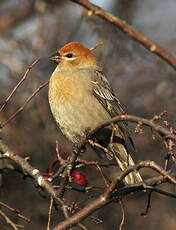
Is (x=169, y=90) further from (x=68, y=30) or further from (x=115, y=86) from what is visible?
(x=68, y=30)

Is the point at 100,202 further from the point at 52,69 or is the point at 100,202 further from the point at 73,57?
the point at 52,69

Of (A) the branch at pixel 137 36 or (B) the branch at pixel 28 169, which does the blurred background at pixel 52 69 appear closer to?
(B) the branch at pixel 28 169

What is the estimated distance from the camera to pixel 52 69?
821cm

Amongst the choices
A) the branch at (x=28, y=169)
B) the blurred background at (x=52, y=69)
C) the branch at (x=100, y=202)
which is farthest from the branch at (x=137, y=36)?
the blurred background at (x=52, y=69)

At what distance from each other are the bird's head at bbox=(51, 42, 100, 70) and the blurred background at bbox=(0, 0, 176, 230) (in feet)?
2.37

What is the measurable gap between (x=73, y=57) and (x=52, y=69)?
2132mm

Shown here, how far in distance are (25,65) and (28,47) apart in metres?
0.27

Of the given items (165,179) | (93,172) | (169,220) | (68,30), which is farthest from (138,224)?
(165,179)

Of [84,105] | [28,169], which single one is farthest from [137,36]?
→ [84,105]

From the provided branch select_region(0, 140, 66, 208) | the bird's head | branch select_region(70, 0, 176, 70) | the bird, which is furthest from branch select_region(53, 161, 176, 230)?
the bird's head

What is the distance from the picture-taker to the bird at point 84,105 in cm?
546

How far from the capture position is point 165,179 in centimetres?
291

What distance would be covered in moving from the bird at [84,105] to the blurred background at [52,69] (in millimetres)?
1001

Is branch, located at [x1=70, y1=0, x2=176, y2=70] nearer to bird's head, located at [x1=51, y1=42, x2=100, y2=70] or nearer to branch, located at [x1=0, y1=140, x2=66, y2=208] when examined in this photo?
branch, located at [x1=0, y1=140, x2=66, y2=208]
